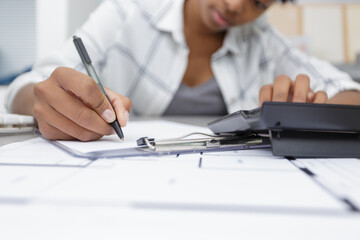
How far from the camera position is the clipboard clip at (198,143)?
22cm

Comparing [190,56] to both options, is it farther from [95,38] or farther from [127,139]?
[127,139]

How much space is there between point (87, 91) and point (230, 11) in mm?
499

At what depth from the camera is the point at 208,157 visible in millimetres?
208

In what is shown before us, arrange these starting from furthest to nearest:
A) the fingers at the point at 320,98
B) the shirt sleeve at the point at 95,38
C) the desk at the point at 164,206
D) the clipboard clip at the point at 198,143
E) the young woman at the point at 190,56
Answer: the young woman at the point at 190,56
the shirt sleeve at the point at 95,38
the fingers at the point at 320,98
the clipboard clip at the point at 198,143
the desk at the point at 164,206

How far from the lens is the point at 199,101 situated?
2.47ft

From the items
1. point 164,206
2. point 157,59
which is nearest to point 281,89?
point 164,206

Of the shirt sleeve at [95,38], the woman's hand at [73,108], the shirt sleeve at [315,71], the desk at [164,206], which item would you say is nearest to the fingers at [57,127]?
the woman's hand at [73,108]

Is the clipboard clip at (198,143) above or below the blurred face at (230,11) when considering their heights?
below

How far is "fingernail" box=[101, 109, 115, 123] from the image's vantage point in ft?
0.85

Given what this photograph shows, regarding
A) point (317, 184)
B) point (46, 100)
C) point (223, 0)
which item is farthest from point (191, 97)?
point (317, 184)

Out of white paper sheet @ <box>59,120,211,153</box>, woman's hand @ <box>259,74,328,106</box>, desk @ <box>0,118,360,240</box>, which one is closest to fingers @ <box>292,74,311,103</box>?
woman's hand @ <box>259,74,328,106</box>

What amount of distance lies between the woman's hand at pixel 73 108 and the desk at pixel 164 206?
0.10 metres

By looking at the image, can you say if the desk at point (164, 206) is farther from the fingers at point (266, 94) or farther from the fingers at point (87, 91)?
the fingers at point (266, 94)

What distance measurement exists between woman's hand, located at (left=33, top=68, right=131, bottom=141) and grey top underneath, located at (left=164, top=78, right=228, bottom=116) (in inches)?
18.2
